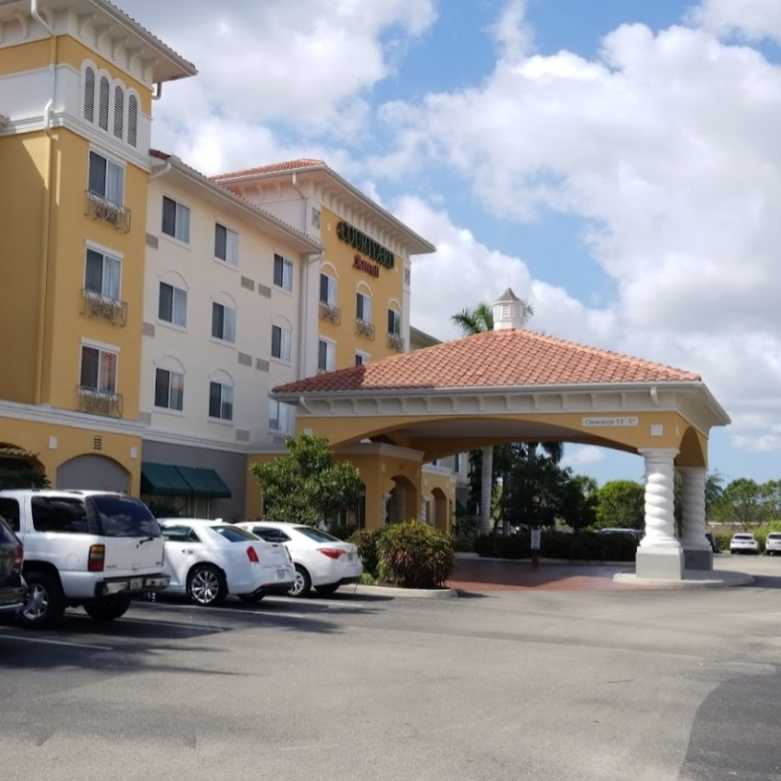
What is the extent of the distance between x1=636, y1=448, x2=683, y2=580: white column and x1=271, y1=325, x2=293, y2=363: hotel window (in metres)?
15.2

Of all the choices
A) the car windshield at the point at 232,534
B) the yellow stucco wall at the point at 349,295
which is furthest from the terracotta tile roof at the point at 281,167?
the car windshield at the point at 232,534

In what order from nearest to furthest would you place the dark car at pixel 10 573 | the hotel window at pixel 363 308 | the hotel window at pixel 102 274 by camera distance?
the dark car at pixel 10 573 → the hotel window at pixel 102 274 → the hotel window at pixel 363 308

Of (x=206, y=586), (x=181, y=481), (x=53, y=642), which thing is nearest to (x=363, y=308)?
(x=181, y=481)

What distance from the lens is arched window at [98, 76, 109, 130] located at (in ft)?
96.6

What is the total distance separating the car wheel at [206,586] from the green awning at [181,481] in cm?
1278

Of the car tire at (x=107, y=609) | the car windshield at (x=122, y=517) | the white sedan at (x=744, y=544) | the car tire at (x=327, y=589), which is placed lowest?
the white sedan at (x=744, y=544)

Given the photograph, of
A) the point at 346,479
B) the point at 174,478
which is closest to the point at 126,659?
the point at 346,479

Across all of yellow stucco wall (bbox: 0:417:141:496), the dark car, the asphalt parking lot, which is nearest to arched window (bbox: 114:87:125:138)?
yellow stucco wall (bbox: 0:417:141:496)

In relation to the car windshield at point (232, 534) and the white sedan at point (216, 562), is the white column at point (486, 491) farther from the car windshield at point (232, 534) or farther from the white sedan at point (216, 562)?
the white sedan at point (216, 562)

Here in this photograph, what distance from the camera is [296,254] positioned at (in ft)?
133

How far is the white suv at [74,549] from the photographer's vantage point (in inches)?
560

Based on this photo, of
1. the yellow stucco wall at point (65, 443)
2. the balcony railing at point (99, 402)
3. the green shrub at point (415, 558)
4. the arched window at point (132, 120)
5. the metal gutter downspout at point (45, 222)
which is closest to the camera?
the green shrub at point (415, 558)

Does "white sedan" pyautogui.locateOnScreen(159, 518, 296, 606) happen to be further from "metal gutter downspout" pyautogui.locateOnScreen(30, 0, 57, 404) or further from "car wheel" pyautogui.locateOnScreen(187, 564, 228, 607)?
"metal gutter downspout" pyautogui.locateOnScreen(30, 0, 57, 404)

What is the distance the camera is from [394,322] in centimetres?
4834
